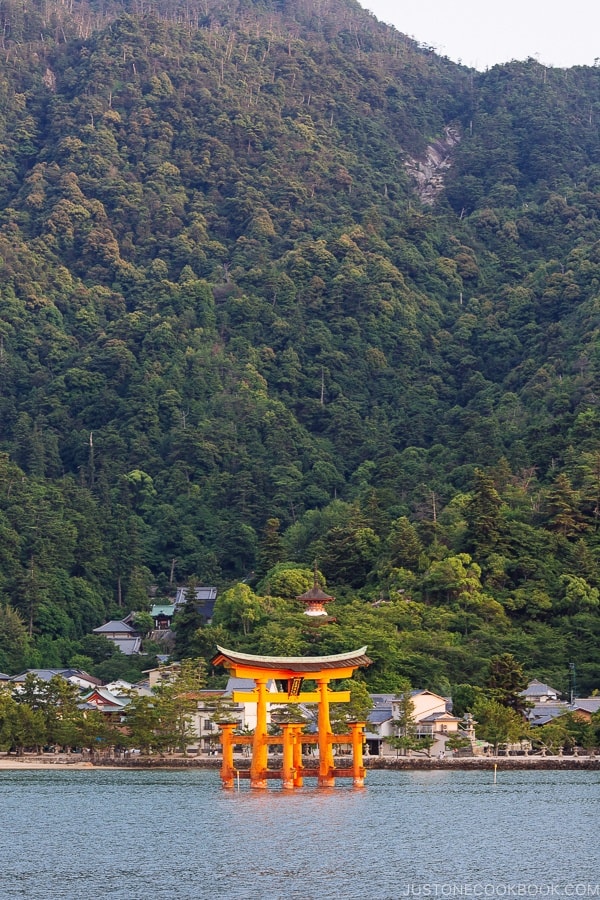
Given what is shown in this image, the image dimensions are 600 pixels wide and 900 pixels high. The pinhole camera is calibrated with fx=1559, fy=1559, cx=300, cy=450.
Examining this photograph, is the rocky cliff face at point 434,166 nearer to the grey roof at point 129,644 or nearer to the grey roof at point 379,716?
the grey roof at point 129,644

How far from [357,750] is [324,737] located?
1272 millimetres

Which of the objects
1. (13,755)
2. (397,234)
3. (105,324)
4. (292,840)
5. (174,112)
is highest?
(174,112)

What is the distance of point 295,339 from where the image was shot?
413ft

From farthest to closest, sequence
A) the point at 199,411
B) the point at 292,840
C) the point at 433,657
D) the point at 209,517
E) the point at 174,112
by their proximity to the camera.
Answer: the point at 174,112
the point at 199,411
the point at 209,517
the point at 433,657
the point at 292,840

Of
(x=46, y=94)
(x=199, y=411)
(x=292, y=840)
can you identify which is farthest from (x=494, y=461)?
(x=46, y=94)

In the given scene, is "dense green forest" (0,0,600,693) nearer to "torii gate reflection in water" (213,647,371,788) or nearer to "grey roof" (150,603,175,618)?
"grey roof" (150,603,175,618)

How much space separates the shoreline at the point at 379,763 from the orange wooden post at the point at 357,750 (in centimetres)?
1005

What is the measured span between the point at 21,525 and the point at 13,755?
108ft

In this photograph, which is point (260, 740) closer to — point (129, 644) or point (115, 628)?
point (129, 644)

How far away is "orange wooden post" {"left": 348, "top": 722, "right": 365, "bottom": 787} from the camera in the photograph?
51.7m

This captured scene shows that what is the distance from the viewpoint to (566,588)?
248 ft

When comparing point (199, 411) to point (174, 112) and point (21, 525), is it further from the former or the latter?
point (174, 112)

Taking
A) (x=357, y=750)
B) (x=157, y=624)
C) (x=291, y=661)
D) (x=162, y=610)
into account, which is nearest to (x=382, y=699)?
(x=357, y=750)

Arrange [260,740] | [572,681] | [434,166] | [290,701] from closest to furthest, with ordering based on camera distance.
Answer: [260,740] → [290,701] → [572,681] → [434,166]
